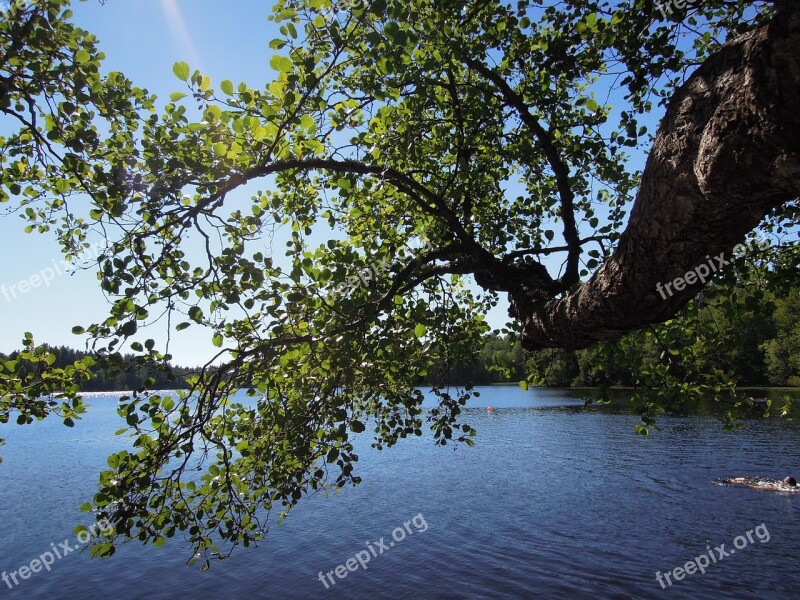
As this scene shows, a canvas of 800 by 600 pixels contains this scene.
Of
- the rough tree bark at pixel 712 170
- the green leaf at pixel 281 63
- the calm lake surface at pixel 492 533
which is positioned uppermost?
the green leaf at pixel 281 63

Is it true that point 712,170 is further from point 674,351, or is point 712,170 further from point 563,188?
point 674,351

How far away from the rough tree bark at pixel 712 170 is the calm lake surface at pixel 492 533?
61.2 feet

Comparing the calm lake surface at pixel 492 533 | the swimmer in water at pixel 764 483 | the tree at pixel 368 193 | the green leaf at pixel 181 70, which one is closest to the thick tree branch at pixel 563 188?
the tree at pixel 368 193

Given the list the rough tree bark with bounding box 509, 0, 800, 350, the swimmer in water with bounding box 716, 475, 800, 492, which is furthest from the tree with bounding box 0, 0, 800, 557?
the swimmer in water with bounding box 716, 475, 800, 492

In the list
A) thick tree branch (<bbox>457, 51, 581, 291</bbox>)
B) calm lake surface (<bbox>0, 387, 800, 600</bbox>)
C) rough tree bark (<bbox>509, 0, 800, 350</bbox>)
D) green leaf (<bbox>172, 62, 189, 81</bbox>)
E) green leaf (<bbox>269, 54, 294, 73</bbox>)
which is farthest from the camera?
calm lake surface (<bbox>0, 387, 800, 600</bbox>)

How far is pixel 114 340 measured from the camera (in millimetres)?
5012

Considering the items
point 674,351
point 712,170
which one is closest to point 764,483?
point 674,351

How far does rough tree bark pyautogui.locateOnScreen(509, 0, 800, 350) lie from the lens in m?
2.49

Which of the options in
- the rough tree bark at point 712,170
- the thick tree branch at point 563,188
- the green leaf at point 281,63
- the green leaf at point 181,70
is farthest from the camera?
the thick tree branch at point 563,188

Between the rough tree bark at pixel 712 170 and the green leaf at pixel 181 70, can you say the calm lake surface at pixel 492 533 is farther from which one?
the green leaf at pixel 181 70

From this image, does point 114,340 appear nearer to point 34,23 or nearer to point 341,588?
point 34,23

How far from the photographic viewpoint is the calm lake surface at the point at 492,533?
19.7m

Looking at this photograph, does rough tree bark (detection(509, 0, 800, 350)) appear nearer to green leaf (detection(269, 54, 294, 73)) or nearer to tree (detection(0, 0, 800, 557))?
tree (detection(0, 0, 800, 557))

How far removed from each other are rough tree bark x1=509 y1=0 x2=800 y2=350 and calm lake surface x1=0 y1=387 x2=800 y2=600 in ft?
61.2
